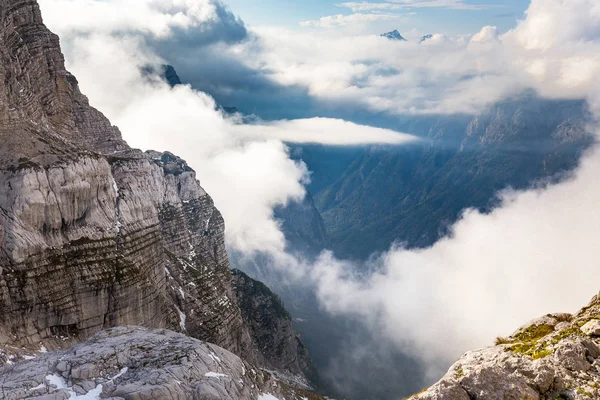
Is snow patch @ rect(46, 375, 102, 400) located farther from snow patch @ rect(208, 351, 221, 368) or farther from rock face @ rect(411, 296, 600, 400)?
rock face @ rect(411, 296, 600, 400)

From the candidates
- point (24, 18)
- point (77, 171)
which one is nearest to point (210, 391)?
point (77, 171)

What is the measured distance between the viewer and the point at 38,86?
336 feet

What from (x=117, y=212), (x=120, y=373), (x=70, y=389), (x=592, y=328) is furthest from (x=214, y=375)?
(x=117, y=212)

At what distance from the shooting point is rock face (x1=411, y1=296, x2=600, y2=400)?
21.1 m

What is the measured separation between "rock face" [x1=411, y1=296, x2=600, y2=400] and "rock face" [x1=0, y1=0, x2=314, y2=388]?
183 ft

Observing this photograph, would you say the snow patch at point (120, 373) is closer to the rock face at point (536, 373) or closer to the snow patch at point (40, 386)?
the snow patch at point (40, 386)

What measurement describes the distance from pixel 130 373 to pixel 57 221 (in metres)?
41.3

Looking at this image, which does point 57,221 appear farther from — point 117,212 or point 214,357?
point 214,357

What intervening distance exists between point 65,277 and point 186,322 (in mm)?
66347

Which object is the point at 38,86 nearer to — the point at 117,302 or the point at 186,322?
the point at 117,302

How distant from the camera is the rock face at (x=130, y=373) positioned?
32.9m

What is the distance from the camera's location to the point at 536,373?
21797 mm

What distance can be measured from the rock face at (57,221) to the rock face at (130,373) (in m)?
24.6

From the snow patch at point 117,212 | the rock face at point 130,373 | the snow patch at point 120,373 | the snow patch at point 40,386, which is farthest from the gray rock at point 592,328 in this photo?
the snow patch at point 117,212
